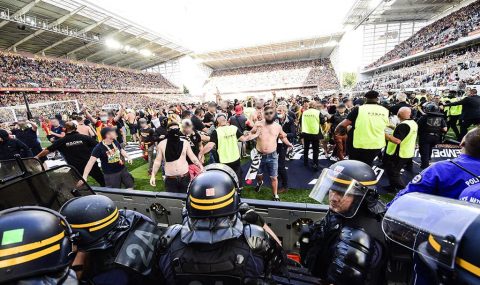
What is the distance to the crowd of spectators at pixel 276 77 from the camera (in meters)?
47.5

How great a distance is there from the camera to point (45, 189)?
2152mm

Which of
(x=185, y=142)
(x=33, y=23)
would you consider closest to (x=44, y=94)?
(x=33, y=23)

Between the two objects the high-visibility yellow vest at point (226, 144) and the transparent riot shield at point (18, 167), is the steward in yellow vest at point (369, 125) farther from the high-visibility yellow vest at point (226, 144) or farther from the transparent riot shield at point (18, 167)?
the transparent riot shield at point (18, 167)

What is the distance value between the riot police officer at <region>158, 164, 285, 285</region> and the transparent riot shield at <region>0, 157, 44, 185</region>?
1.72 meters

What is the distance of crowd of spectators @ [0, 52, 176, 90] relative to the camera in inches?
1061

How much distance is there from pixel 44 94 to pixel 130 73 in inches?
748

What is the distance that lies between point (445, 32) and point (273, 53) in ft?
90.3

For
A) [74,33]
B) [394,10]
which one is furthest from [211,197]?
[394,10]

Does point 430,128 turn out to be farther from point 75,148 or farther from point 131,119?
point 131,119

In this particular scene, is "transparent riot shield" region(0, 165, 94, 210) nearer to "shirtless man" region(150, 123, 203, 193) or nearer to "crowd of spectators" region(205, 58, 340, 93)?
"shirtless man" region(150, 123, 203, 193)

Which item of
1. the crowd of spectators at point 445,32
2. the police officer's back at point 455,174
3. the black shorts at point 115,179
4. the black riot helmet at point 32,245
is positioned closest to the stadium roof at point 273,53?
the crowd of spectators at point 445,32

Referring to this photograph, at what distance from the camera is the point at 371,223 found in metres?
1.43

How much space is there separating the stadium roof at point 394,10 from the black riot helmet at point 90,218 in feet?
107

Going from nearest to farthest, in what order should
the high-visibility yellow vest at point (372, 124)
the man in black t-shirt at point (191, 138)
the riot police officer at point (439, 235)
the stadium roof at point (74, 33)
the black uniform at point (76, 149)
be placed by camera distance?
the riot police officer at point (439, 235) → the high-visibility yellow vest at point (372, 124) → the man in black t-shirt at point (191, 138) → the black uniform at point (76, 149) → the stadium roof at point (74, 33)
